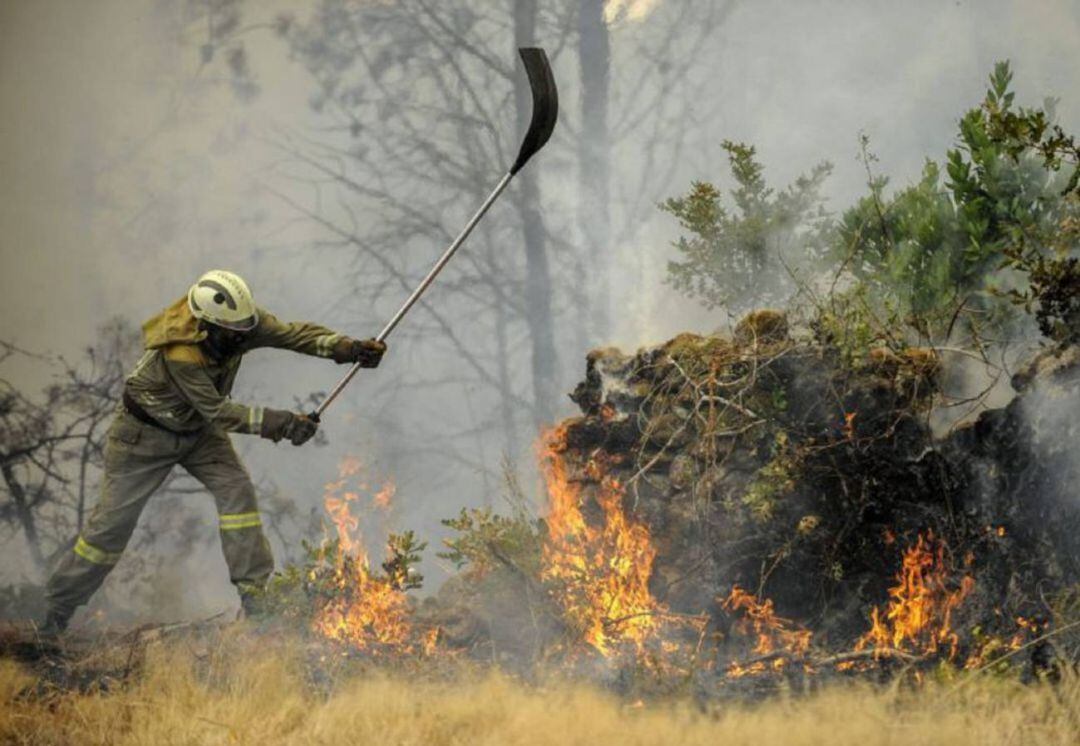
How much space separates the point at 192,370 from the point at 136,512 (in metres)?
1.34

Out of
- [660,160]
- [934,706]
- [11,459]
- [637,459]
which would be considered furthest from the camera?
[660,160]

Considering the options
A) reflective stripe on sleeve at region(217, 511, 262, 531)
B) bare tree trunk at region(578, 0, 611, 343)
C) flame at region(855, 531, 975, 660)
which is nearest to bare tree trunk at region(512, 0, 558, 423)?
bare tree trunk at region(578, 0, 611, 343)

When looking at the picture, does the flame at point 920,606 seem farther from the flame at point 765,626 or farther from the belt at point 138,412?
the belt at point 138,412

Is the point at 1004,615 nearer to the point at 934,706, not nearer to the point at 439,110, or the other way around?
the point at 934,706

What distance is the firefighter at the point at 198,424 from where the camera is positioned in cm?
719

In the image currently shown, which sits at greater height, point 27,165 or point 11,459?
point 27,165

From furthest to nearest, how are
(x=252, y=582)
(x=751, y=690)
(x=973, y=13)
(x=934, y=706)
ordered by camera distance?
(x=973, y=13)
(x=252, y=582)
(x=751, y=690)
(x=934, y=706)

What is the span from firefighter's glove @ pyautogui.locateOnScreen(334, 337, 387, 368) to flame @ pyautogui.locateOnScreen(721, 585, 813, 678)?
288 cm

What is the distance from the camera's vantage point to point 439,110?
14.0 meters

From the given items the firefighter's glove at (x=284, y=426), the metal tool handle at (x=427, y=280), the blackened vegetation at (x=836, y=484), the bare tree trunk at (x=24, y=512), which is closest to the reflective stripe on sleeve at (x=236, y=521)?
the firefighter's glove at (x=284, y=426)

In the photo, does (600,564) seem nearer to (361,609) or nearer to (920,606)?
(361,609)

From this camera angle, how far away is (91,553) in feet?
25.1

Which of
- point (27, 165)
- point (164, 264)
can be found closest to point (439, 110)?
point (164, 264)

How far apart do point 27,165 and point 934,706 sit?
1234 centimetres
